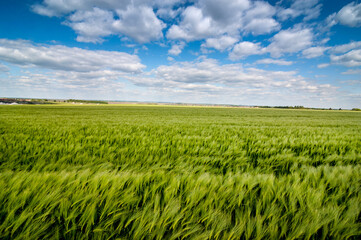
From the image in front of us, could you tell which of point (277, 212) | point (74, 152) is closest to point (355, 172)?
point (277, 212)

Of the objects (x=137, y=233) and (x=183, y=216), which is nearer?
(x=137, y=233)

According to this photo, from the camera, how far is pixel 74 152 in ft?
9.91

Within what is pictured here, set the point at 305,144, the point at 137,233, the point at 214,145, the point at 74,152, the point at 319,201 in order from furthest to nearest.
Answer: the point at 305,144 < the point at 214,145 < the point at 74,152 < the point at 319,201 < the point at 137,233

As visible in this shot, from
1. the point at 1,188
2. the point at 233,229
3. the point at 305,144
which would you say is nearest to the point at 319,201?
the point at 233,229

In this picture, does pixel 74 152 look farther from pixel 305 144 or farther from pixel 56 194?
pixel 305 144

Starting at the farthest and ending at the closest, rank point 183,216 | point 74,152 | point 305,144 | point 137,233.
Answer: point 305,144
point 74,152
point 183,216
point 137,233

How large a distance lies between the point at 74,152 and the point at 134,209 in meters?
2.50

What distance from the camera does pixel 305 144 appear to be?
166 inches

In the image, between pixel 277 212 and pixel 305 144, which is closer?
pixel 277 212

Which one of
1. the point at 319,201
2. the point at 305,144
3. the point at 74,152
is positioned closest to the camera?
the point at 319,201

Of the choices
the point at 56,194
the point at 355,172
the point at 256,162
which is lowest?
the point at 256,162

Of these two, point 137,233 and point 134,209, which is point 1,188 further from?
point 137,233

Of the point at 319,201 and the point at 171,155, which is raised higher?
the point at 319,201

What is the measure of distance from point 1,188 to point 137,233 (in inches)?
49.4
